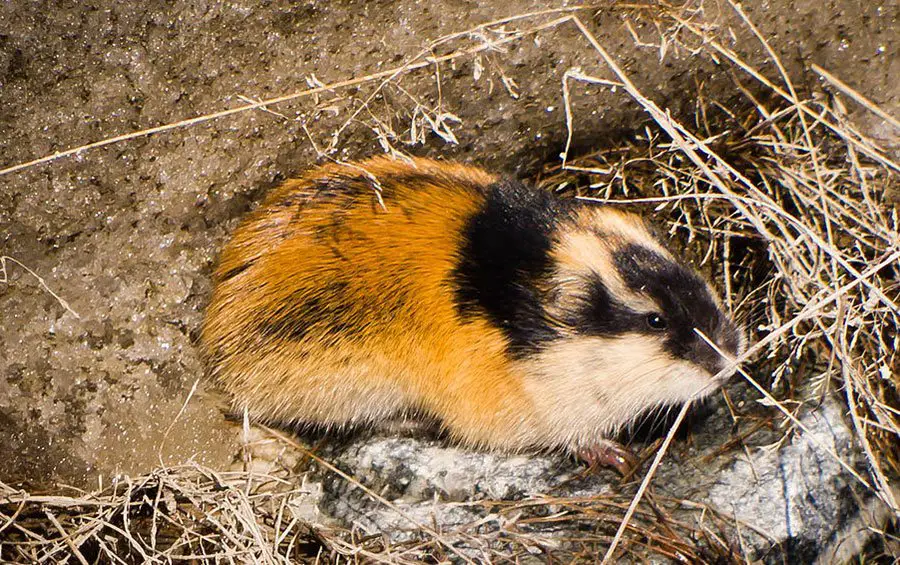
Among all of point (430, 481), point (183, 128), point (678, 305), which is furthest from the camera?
point (430, 481)

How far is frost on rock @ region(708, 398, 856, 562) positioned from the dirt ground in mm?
1459

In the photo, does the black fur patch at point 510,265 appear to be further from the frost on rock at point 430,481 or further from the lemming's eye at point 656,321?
the frost on rock at point 430,481

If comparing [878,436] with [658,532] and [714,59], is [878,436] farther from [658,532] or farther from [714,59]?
[714,59]

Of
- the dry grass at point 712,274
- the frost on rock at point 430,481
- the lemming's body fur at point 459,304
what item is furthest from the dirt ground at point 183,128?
the frost on rock at point 430,481

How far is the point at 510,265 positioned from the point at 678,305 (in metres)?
0.64

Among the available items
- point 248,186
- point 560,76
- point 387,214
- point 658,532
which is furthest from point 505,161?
point 658,532

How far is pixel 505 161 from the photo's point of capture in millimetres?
4438

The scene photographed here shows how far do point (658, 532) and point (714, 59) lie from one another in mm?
1906

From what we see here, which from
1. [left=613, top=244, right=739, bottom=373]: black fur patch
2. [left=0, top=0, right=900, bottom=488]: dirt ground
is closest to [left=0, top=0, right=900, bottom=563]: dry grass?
[left=0, top=0, right=900, bottom=488]: dirt ground

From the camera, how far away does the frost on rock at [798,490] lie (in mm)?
3627

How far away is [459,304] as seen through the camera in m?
3.78

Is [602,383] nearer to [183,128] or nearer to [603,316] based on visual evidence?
[603,316]

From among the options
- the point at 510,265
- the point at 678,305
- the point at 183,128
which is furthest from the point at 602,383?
the point at 183,128

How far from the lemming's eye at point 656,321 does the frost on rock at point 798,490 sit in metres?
0.67
